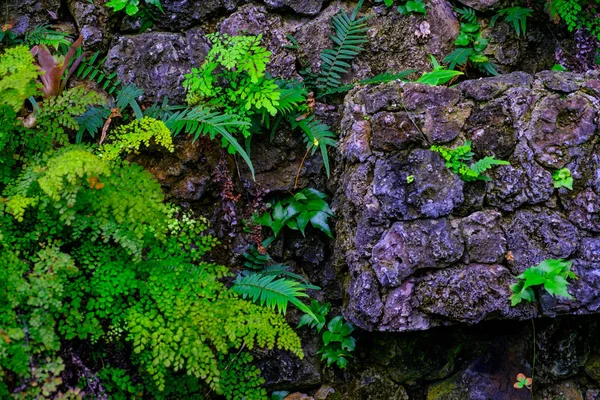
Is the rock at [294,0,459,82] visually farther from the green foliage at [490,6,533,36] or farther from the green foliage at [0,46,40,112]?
the green foliage at [0,46,40,112]

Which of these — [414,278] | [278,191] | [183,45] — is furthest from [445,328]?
[183,45]

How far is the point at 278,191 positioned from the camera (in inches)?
171

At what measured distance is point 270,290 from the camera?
3762 mm

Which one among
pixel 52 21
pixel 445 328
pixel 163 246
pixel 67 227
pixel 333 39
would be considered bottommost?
pixel 445 328

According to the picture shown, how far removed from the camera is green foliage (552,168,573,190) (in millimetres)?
3561

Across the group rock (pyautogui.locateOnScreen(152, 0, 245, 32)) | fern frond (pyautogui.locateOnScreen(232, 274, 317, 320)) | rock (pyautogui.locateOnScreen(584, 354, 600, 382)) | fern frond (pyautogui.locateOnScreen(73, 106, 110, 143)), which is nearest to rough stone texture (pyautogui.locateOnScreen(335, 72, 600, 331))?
fern frond (pyautogui.locateOnScreen(232, 274, 317, 320))

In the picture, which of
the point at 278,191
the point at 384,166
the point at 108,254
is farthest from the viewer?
the point at 278,191

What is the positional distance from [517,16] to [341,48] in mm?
1357

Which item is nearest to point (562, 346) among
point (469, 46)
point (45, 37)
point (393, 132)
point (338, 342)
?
point (338, 342)

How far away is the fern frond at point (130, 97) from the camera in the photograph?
162 inches

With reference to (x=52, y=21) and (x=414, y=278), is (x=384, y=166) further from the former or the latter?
(x=52, y=21)

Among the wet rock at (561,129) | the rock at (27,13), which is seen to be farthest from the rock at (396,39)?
the rock at (27,13)

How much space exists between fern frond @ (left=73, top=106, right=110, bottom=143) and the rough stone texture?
5.72 feet

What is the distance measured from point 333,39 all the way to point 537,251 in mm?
2104
